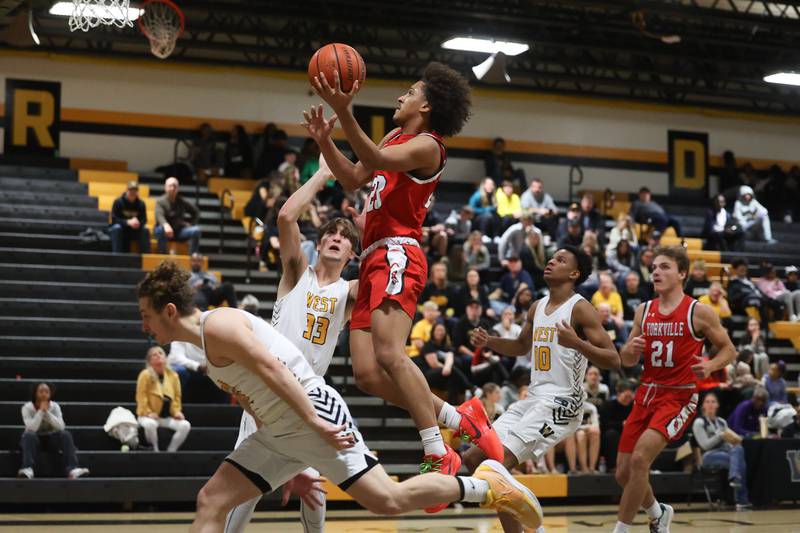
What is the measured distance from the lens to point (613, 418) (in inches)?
515

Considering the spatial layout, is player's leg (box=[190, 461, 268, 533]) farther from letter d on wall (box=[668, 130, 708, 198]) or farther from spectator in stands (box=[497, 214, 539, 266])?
letter d on wall (box=[668, 130, 708, 198])

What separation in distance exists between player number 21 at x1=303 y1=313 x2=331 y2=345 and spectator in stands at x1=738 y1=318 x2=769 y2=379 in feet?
35.7

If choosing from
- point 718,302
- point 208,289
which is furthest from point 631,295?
point 208,289

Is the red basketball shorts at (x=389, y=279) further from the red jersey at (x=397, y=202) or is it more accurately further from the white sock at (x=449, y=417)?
the white sock at (x=449, y=417)

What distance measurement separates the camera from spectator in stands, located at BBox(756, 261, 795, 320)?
722 inches

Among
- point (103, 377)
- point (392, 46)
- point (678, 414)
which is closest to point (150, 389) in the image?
point (103, 377)

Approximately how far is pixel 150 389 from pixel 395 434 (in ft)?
10.4

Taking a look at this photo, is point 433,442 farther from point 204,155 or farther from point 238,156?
point 238,156

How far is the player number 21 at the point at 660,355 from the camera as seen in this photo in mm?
7477

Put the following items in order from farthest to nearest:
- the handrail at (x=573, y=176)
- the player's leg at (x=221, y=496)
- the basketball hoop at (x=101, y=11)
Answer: the handrail at (x=573, y=176) < the basketball hoop at (x=101, y=11) < the player's leg at (x=221, y=496)

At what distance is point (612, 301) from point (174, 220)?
255 inches

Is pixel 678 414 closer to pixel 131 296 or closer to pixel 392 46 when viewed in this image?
pixel 131 296

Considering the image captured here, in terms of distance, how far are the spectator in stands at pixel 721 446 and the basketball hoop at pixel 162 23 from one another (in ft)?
25.8

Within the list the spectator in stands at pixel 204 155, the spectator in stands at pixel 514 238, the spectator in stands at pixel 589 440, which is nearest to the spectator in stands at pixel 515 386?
the spectator in stands at pixel 589 440
